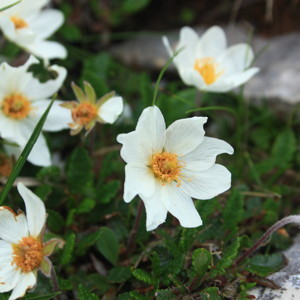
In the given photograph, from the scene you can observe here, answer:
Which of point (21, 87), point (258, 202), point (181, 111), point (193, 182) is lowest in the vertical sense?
point (258, 202)

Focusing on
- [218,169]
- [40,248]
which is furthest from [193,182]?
[40,248]

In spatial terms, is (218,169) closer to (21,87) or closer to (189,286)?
(189,286)

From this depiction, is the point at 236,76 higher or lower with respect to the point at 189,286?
higher

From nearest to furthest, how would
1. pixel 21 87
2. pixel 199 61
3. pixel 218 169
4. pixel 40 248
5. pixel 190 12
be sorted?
pixel 40 248 < pixel 218 169 < pixel 21 87 < pixel 199 61 < pixel 190 12

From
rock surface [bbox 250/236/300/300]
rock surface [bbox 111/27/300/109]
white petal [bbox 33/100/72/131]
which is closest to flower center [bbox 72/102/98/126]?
white petal [bbox 33/100/72/131]

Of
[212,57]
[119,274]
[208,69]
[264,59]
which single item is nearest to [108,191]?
[119,274]

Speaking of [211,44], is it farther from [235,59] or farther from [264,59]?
[264,59]
